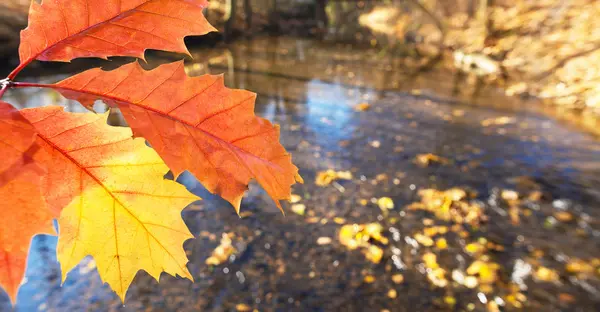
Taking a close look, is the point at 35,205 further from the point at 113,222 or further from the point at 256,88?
the point at 256,88

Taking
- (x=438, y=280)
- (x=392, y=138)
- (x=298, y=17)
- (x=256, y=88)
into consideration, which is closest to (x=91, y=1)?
(x=438, y=280)

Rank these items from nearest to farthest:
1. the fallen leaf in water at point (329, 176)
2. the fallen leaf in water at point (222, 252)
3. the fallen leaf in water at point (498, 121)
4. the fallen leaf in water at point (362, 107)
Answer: the fallen leaf in water at point (222, 252) → the fallen leaf in water at point (329, 176) → the fallen leaf in water at point (498, 121) → the fallen leaf in water at point (362, 107)

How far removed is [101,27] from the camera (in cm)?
42

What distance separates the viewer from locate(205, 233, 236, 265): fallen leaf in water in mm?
3160

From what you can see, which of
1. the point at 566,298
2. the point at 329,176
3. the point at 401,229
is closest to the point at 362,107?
the point at 329,176

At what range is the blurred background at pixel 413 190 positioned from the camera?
9.55ft

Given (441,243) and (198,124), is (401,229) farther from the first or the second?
(198,124)

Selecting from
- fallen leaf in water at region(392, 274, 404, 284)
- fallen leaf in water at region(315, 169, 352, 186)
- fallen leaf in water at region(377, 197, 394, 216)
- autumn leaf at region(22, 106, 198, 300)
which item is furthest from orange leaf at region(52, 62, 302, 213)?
fallen leaf in water at region(315, 169, 352, 186)

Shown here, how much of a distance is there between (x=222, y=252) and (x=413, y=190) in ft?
7.10

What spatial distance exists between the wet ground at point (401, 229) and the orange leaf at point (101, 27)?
2653mm

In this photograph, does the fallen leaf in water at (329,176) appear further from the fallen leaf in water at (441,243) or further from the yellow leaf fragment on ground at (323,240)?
the fallen leaf in water at (441,243)

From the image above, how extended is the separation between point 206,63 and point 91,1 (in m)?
8.89

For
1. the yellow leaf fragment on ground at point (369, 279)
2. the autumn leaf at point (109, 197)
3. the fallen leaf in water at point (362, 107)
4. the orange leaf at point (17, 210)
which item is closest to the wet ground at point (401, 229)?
the yellow leaf fragment on ground at point (369, 279)

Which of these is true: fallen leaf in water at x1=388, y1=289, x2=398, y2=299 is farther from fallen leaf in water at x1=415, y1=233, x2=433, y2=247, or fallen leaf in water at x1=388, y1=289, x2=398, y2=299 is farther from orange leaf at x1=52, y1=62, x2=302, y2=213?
orange leaf at x1=52, y1=62, x2=302, y2=213
